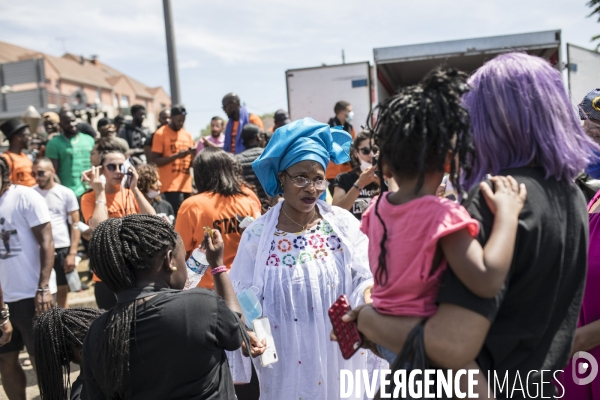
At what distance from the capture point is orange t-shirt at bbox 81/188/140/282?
449 centimetres

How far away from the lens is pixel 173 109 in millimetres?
7934

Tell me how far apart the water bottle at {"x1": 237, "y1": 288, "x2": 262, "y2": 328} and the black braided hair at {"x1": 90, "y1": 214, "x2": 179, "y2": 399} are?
1.75 feet

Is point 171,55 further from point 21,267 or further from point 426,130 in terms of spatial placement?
point 426,130

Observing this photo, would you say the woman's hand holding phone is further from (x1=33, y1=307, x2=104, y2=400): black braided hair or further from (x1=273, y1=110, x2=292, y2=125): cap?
(x1=273, y1=110, x2=292, y2=125): cap

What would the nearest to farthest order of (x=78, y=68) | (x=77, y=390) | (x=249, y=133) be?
(x=77, y=390)
(x=249, y=133)
(x=78, y=68)

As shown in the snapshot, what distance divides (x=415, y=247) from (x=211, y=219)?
2.51 meters

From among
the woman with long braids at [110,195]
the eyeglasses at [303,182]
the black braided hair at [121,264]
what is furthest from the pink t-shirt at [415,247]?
the woman with long braids at [110,195]

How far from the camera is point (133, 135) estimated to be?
30.4 feet

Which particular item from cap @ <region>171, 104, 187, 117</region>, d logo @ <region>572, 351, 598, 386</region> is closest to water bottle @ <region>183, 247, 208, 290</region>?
d logo @ <region>572, 351, 598, 386</region>

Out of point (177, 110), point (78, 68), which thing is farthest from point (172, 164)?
point (78, 68)

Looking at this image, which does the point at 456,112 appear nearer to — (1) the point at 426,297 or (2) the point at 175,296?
(1) the point at 426,297

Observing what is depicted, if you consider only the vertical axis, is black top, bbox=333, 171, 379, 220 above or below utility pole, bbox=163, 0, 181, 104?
below

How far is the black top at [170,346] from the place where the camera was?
194cm
